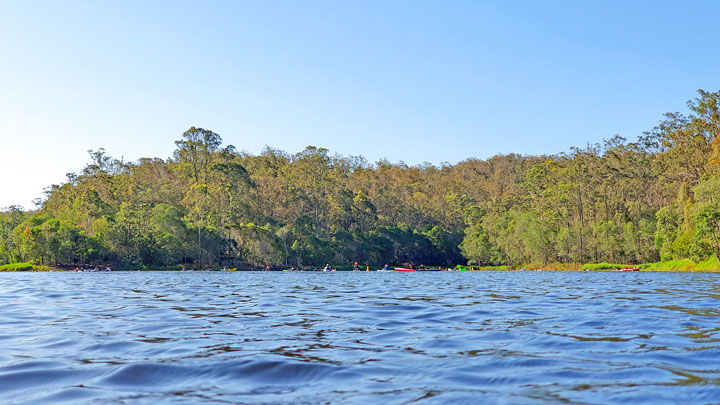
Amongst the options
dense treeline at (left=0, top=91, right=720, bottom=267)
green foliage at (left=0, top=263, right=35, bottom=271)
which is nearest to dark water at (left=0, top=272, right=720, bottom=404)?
dense treeline at (left=0, top=91, right=720, bottom=267)

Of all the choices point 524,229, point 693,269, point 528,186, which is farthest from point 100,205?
point 693,269

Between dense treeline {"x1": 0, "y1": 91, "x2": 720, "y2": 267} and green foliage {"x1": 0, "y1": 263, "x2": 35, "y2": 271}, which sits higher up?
dense treeline {"x1": 0, "y1": 91, "x2": 720, "y2": 267}

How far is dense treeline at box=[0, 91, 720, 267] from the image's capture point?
3145 inches

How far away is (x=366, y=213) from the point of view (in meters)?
119

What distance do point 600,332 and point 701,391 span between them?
4.18 meters

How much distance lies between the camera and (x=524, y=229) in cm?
9862

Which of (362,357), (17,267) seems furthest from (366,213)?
(362,357)

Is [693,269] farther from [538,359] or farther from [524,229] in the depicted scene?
[538,359]

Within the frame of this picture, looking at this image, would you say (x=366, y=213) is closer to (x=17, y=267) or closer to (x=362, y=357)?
(x=17, y=267)

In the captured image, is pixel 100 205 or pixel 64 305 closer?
pixel 64 305

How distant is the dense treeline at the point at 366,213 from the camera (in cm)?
7988

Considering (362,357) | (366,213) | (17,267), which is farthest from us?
(366,213)

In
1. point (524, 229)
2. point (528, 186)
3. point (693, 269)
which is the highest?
point (528, 186)

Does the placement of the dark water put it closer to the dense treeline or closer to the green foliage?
the dense treeline
